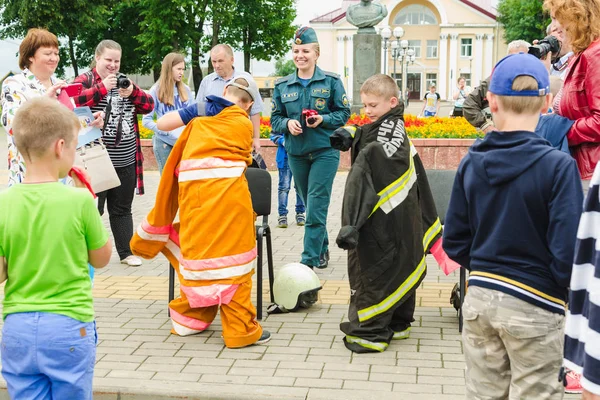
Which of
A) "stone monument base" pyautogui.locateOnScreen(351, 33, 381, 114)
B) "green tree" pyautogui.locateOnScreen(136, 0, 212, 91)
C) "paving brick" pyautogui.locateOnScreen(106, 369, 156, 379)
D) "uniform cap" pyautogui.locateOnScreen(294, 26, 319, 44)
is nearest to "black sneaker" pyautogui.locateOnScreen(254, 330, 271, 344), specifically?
"paving brick" pyautogui.locateOnScreen(106, 369, 156, 379)

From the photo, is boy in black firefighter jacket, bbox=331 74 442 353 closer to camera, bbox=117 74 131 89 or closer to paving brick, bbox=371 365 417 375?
paving brick, bbox=371 365 417 375

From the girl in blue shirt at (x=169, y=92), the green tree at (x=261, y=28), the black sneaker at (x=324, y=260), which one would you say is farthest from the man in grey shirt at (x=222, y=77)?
the green tree at (x=261, y=28)

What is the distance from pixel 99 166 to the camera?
6.52 metres

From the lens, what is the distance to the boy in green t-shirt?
298 centimetres

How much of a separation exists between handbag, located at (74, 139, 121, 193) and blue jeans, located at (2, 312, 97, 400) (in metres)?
3.51

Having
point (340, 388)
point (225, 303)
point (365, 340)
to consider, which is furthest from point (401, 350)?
point (225, 303)

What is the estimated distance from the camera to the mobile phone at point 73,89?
6.00m

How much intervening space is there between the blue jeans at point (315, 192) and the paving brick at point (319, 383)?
2406mm

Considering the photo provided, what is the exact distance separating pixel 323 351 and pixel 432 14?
87725mm

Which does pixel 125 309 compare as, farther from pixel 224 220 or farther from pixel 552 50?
pixel 552 50

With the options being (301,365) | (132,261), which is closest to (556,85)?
(301,365)

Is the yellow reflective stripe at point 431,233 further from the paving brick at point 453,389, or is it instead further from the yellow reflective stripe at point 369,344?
A: the paving brick at point 453,389

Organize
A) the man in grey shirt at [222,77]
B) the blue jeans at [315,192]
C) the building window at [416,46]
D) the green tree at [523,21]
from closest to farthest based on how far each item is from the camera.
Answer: the blue jeans at [315,192], the man in grey shirt at [222,77], the green tree at [523,21], the building window at [416,46]

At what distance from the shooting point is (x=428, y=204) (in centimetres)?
512
